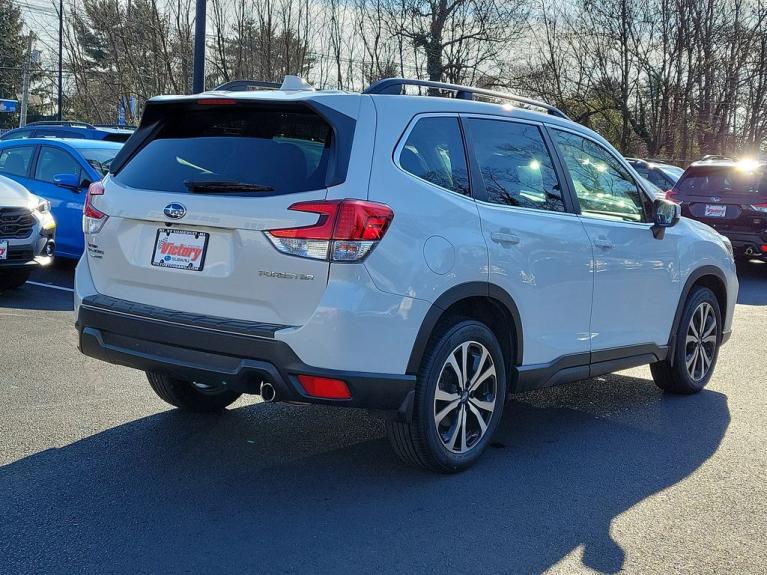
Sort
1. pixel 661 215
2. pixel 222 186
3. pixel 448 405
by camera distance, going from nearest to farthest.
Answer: pixel 222 186
pixel 448 405
pixel 661 215

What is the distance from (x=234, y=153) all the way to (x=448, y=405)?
61.2 inches

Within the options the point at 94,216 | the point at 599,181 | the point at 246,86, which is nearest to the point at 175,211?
the point at 94,216

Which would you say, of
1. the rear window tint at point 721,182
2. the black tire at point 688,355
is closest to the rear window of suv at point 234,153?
the black tire at point 688,355

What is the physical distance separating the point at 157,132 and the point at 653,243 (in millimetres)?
3066

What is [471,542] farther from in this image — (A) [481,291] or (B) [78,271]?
(B) [78,271]

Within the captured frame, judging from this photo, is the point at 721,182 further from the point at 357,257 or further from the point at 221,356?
the point at 221,356

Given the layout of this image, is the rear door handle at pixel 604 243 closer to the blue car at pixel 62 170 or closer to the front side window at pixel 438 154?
the front side window at pixel 438 154

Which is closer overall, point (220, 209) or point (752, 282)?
point (220, 209)

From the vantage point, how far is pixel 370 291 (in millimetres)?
3891

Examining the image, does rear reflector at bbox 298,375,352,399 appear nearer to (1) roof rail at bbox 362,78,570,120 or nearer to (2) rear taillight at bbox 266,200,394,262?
(2) rear taillight at bbox 266,200,394,262

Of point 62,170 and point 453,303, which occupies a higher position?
point 62,170

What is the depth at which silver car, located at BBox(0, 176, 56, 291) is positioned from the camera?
8812 millimetres

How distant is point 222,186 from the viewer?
13.6ft

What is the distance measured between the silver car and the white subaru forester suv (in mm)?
4315
